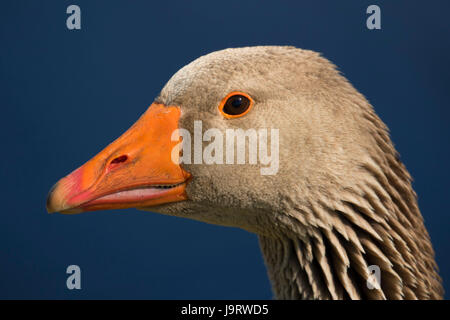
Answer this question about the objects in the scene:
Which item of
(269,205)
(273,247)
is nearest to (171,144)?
(269,205)

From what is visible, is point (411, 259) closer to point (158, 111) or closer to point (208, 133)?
point (208, 133)

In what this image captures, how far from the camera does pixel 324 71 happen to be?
1.48 meters

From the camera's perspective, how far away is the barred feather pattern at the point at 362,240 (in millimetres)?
1372

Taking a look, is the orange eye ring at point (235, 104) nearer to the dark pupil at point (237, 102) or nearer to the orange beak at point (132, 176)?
the dark pupil at point (237, 102)

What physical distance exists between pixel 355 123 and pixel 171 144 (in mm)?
566

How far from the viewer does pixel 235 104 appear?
1383mm

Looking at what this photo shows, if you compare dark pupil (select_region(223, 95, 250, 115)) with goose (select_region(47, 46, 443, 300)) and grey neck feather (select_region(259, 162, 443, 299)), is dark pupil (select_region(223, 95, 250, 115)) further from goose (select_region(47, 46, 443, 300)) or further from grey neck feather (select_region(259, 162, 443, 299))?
grey neck feather (select_region(259, 162, 443, 299))

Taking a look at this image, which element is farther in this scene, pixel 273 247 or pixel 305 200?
pixel 273 247

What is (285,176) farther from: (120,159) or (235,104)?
(120,159)

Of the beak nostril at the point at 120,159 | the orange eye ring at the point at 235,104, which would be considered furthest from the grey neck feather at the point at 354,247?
the beak nostril at the point at 120,159

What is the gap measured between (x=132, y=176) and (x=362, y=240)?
2.36 feet

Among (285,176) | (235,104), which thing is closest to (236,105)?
(235,104)

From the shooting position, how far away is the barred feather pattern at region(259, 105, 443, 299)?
137 centimetres

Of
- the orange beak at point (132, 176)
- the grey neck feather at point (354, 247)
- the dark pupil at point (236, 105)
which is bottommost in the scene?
the grey neck feather at point (354, 247)
